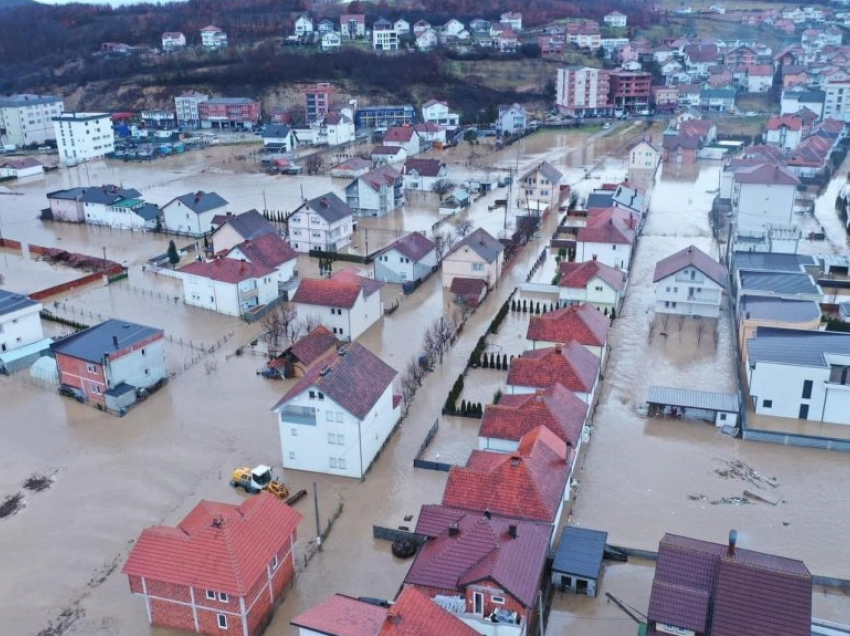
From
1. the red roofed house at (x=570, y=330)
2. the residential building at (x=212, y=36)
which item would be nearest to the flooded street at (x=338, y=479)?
the red roofed house at (x=570, y=330)

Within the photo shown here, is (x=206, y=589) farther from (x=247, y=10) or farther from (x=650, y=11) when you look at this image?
(x=650, y=11)

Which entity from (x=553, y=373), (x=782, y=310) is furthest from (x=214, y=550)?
(x=782, y=310)

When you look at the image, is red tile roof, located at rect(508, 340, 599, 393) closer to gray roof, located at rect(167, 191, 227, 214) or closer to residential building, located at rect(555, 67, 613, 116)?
gray roof, located at rect(167, 191, 227, 214)

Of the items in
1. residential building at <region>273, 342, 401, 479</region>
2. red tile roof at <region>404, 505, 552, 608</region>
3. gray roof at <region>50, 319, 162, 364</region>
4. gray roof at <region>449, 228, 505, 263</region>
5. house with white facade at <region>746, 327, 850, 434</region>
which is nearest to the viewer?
red tile roof at <region>404, 505, 552, 608</region>

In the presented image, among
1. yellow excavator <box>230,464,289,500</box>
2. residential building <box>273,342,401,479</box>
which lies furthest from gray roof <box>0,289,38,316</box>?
residential building <box>273,342,401,479</box>

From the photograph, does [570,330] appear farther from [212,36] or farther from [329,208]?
[212,36]

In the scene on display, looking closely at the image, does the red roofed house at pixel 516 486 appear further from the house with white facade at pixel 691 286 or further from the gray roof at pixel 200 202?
the gray roof at pixel 200 202
